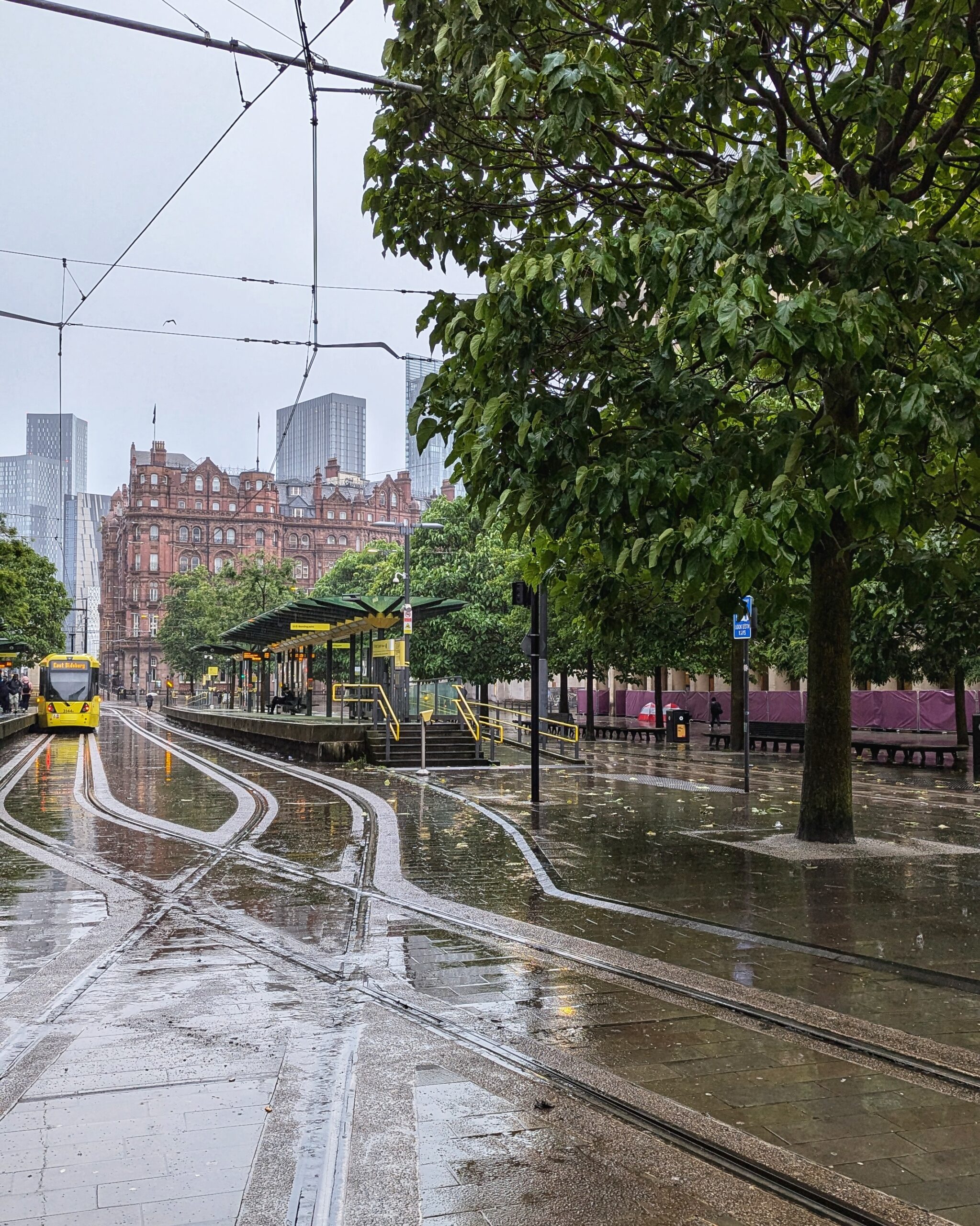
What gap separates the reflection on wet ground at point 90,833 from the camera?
12030 mm

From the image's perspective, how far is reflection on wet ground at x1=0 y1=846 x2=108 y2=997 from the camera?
759 cm

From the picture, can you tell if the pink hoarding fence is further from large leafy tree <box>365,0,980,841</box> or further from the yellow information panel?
large leafy tree <box>365,0,980,841</box>

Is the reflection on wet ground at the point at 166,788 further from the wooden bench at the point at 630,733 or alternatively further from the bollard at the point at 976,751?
the wooden bench at the point at 630,733

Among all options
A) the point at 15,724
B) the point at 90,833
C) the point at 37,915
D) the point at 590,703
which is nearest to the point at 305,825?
the point at 90,833

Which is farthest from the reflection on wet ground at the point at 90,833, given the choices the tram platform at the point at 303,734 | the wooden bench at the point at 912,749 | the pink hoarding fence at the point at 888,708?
the pink hoarding fence at the point at 888,708

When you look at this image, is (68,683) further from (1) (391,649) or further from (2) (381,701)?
(1) (391,649)

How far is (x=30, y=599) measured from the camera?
217 ft

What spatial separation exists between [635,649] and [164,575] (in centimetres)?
11761

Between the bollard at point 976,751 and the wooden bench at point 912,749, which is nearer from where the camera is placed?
the bollard at point 976,751

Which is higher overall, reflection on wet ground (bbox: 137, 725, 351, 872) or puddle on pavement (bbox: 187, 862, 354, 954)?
puddle on pavement (bbox: 187, 862, 354, 954)

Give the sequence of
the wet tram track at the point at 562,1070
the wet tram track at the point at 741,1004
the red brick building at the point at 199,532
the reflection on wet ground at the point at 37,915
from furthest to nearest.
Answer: the red brick building at the point at 199,532 → the reflection on wet ground at the point at 37,915 → the wet tram track at the point at 741,1004 → the wet tram track at the point at 562,1070

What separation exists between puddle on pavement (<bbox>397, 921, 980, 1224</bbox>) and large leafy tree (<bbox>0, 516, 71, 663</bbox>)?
116 feet

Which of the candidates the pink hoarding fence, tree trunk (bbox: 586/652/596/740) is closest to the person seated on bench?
tree trunk (bbox: 586/652/596/740)

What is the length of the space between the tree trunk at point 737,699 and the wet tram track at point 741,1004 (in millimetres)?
20398
